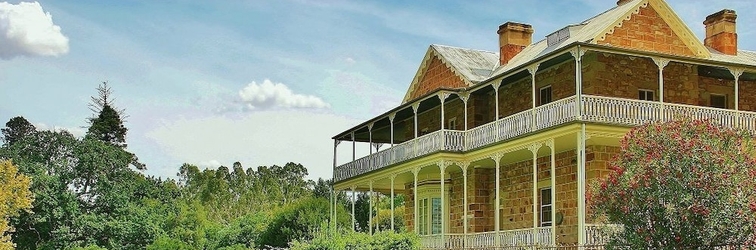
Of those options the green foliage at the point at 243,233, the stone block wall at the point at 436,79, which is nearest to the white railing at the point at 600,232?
the stone block wall at the point at 436,79

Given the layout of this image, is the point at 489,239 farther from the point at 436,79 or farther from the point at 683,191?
the point at 683,191

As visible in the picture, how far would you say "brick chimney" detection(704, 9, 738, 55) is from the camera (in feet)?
95.5

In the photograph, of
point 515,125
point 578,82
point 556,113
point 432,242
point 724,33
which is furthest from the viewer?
point 724,33

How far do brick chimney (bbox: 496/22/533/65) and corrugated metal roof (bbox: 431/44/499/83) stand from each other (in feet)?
2.29

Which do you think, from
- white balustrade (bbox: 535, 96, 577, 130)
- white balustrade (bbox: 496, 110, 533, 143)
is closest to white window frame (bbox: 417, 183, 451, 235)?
white balustrade (bbox: 496, 110, 533, 143)

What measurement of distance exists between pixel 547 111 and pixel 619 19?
4426 millimetres

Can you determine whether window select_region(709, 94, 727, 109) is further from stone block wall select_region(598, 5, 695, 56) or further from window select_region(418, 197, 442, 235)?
window select_region(418, 197, 442, 235)

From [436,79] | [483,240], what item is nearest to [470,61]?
[436,79]

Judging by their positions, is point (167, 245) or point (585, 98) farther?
point (167, 245)

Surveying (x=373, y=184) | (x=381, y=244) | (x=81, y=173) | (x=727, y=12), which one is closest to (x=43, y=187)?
(x=81, y=173)

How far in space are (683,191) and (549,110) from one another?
24.8 feet

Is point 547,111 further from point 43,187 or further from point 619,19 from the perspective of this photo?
point 43,187

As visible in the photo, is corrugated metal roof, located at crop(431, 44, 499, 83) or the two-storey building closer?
the two-storey building

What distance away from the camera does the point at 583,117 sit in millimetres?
22812
